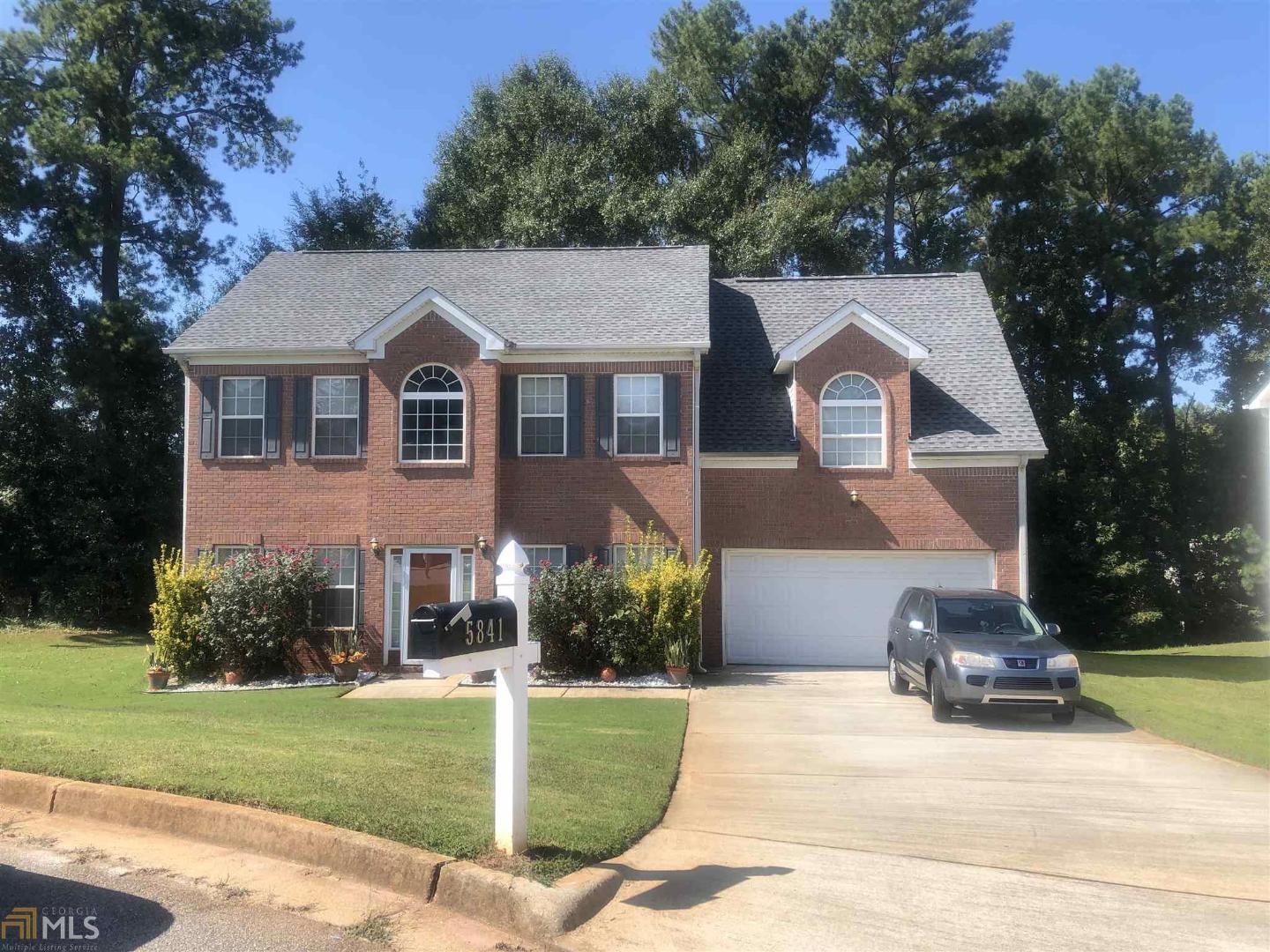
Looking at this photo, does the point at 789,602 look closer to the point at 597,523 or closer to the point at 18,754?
the point at 597,523

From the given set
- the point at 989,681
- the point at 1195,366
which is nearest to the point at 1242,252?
the point at 1195,366

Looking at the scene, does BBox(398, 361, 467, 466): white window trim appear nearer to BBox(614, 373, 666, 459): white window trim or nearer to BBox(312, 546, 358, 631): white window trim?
BBox(312, 546, 358, 631): white window trim

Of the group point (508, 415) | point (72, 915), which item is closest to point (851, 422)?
point (508, 415)

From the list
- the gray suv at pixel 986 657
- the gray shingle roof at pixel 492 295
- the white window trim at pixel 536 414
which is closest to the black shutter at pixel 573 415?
the white window trim at pixel 536 414

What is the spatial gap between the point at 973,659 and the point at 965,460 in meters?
7.05

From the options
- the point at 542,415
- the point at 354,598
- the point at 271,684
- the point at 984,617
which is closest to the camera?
the point at 984,617

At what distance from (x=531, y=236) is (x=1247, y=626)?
25.3 m

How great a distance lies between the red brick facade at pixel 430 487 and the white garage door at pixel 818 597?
1.95m

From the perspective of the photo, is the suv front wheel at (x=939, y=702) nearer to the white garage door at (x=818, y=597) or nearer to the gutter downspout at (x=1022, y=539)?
the white garage door at (x=818, y=597)

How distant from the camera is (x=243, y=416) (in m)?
18.9

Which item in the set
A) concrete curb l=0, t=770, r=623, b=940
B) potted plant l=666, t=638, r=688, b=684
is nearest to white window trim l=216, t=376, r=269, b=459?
potted plant l=666, t=638, r=688, b=684

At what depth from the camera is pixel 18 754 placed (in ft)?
27.2

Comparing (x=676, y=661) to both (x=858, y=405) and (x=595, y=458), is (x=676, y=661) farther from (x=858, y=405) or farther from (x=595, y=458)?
(x=858, y=405)

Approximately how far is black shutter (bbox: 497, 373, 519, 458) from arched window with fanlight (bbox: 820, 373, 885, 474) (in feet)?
18.2
